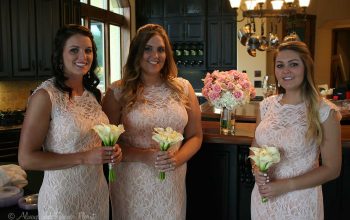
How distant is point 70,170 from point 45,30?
416cm

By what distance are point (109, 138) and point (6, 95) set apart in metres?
4.28

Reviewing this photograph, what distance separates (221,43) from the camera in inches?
340

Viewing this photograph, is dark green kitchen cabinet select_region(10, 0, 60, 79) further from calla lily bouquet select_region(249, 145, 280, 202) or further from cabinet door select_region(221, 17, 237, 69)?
calla lily bouquet select_region(249, 145, 280, 202)

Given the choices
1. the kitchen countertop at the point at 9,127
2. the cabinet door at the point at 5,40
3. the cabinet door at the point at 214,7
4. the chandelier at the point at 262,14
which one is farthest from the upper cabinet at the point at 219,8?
the kitchen countertop at the point at 9,127

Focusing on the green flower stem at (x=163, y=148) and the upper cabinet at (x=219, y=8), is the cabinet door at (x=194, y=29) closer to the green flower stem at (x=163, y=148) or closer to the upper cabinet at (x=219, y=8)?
the upper cabinet at (x=219, y=8)

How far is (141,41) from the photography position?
2.37 metres

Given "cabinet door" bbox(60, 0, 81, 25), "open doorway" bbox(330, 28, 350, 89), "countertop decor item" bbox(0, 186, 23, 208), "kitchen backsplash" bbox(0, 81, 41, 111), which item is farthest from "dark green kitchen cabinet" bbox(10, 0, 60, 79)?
"open doorway" bbox(330, 28, 350, 89)

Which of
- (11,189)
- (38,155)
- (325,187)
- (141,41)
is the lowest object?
(325,187)

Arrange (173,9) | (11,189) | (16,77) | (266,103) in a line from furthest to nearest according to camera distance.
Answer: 1. (173,9)
2. (16,77)
3. (266,103)
4. (11,189)

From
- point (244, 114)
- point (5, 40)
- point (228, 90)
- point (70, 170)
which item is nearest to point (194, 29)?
point (244, 114)

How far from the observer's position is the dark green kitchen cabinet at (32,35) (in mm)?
5324

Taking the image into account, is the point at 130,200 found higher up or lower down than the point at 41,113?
lower down

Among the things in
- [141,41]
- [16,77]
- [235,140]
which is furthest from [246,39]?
[141,41]

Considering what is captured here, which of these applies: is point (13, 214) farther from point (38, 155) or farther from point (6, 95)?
point (6, 95)
